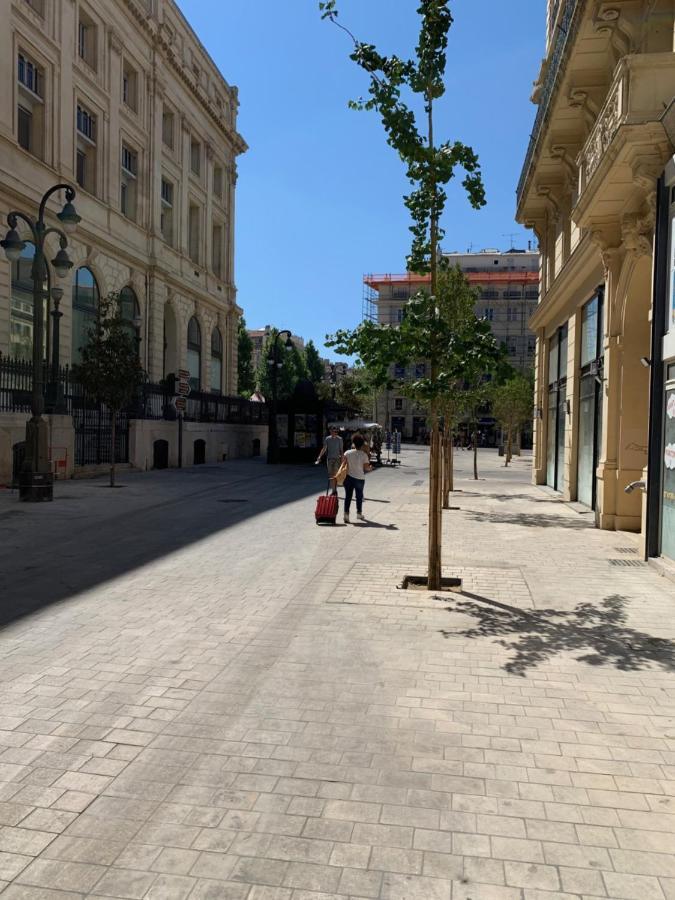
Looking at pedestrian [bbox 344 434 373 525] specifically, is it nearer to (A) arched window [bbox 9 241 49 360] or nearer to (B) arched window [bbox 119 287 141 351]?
(A) arched window [bbox 9 241 49 360]

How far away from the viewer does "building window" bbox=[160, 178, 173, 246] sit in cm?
3512

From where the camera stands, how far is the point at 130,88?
30.9 m

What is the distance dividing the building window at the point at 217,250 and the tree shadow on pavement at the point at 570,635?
128 ft

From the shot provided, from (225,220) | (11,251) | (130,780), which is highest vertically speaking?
(225,220)

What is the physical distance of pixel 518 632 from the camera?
245 inches

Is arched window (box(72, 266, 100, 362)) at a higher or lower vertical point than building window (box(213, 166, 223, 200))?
lower

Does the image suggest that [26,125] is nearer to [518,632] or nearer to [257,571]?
[257,571]

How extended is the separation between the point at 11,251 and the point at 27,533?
754cm

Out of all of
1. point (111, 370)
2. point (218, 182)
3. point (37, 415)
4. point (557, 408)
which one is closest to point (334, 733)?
point (37, 415)

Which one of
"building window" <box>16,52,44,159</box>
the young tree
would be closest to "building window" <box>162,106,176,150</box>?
"building window" <box>16,52,44,159</box>

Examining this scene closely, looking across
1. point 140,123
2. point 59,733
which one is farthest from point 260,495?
point 140,123

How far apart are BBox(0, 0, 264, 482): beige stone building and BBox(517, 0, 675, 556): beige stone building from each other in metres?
14.6

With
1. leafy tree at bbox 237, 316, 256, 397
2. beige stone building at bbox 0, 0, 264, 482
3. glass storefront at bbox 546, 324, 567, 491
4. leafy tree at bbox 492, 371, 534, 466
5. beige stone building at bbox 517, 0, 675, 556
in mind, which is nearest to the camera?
beige stone building at bbox 517, 0, 675, 556

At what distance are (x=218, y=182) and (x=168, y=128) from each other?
766 centimetres
